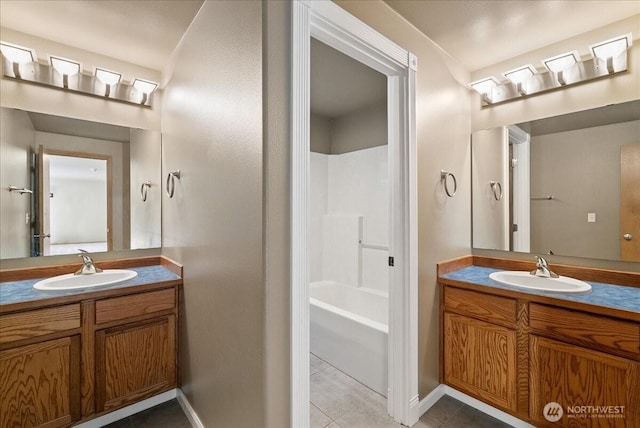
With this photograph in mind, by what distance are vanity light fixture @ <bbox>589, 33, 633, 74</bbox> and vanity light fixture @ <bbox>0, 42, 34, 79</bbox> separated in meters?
3.40

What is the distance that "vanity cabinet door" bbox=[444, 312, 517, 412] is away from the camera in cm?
169

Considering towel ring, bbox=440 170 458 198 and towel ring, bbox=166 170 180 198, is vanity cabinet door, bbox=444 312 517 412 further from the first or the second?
towel ring, bbox=166 170 180 198

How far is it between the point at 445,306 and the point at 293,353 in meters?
1.29

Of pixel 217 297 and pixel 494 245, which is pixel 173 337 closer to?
pixel 217 297

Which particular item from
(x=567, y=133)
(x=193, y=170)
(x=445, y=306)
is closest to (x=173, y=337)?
(x=193, y=170)

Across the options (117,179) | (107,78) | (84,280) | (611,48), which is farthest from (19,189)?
(611,48)

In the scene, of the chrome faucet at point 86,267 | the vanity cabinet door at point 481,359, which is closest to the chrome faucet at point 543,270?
the vanity cabinet door at point 481,359

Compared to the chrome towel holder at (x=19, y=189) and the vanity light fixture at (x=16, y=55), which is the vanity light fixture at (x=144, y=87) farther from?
the chrome towel holder at (x=19, y=189)

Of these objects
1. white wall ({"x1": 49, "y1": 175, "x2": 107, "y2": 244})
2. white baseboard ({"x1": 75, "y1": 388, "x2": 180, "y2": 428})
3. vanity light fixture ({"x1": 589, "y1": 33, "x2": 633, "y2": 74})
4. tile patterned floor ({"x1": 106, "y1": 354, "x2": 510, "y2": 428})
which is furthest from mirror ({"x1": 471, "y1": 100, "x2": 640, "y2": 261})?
white wall ({"x1": 49, "y1": 175, "x2": 107, "y2": 244})

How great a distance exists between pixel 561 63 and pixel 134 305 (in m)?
3.17

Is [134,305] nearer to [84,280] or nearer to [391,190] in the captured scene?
[84,280]

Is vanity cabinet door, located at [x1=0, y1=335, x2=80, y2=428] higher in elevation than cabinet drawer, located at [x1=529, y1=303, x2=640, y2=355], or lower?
lower

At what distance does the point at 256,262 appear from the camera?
1.16 meters

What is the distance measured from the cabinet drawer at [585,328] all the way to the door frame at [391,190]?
0.65 m
